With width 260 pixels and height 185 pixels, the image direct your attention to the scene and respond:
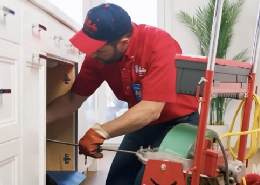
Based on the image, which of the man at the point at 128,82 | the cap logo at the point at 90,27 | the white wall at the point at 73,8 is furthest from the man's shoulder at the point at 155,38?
the white wall at the point at 73,8

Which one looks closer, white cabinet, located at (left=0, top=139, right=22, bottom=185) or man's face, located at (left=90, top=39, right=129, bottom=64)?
white cabinet, located at (left=0, top=139, right=22, bottom=185)

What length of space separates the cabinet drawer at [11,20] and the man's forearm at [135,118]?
480 millimetres

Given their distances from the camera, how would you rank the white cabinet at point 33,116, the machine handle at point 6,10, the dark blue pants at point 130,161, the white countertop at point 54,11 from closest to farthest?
the machine handle at point 6,10, the white cabinet at point 33,116, the white countertop at point 54,11, the dark blue pants at point 130,161

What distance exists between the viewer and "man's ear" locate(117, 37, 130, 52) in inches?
60.1

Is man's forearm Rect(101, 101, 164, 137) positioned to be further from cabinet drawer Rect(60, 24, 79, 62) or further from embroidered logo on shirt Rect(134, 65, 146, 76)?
cabinet drawer Rect(60, 24, 79, 62)

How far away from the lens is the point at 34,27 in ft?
4.23

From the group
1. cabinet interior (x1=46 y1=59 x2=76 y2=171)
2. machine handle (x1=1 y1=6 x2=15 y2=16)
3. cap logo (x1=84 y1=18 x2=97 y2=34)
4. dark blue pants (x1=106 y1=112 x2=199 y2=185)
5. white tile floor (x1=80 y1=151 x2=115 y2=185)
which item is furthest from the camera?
white tile floor (x1=80 y1=151 x2=115 y2=185)

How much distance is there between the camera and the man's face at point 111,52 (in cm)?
152

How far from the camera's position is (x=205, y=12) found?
3.48 metres

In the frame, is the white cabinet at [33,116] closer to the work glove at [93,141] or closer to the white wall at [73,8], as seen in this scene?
Answer: the work glove at [93,141]

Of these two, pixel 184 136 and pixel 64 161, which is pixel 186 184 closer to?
pixel 184 136

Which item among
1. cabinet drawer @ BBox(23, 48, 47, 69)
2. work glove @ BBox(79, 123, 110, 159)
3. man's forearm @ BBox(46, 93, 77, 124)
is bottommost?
work glove @ BBox(79, 123, 110, 159)

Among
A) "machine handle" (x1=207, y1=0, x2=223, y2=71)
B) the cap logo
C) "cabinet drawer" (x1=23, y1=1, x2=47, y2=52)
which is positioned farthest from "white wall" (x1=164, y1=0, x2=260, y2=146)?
"machine handle" (x1=207, y1=0, x2=223, y2=71)

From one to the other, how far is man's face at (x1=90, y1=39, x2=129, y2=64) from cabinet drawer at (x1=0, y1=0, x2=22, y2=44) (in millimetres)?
422
